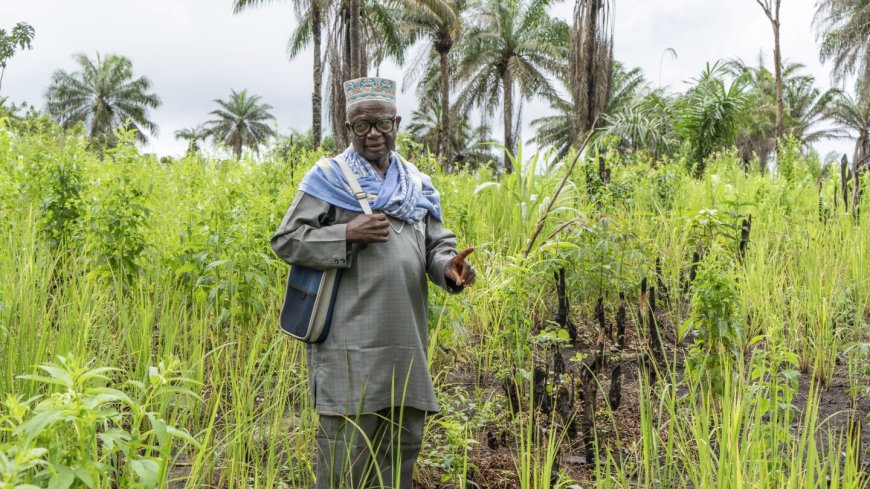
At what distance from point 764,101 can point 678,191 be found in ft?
122

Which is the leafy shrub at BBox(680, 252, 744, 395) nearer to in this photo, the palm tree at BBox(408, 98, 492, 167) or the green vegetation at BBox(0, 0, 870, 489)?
the green vegetation at BBox(0, 0, 870, 489)

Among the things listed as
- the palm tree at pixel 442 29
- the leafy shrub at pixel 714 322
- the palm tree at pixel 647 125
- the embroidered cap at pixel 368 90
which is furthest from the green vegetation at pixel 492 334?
the palm tree at pixel 442 29

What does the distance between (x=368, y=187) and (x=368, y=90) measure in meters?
0.36

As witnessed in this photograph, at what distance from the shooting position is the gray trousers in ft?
8.32

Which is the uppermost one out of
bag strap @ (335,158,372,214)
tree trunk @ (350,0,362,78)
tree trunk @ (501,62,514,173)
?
tree trunk @ (501,62,514,173)

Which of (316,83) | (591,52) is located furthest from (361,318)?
(316,83)

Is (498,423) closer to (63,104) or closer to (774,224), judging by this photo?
(774,224)

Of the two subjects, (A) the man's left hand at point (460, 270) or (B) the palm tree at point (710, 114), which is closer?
(A) the man's left hand at point (460, 270)

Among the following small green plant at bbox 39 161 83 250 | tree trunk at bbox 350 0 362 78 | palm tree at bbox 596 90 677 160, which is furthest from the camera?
tree trunk at bbox 350 0 362 78

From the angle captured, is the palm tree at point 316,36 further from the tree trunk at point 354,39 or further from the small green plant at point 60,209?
the small green plant at point 60,209

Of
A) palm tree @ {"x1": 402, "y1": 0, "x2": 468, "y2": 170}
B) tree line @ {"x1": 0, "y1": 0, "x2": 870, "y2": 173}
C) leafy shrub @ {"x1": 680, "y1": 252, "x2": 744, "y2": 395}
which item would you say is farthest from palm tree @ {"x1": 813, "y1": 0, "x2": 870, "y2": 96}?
leafy shrub @ {"x1": 680, "y1": 252, "x2": 744, "y2": 395}

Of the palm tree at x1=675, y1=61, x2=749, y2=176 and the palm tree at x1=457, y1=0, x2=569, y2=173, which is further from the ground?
the palm tree at x1=457, y1=0, x2=569, y2=173

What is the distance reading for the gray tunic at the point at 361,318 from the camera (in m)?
2.52

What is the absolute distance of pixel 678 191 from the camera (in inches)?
296
